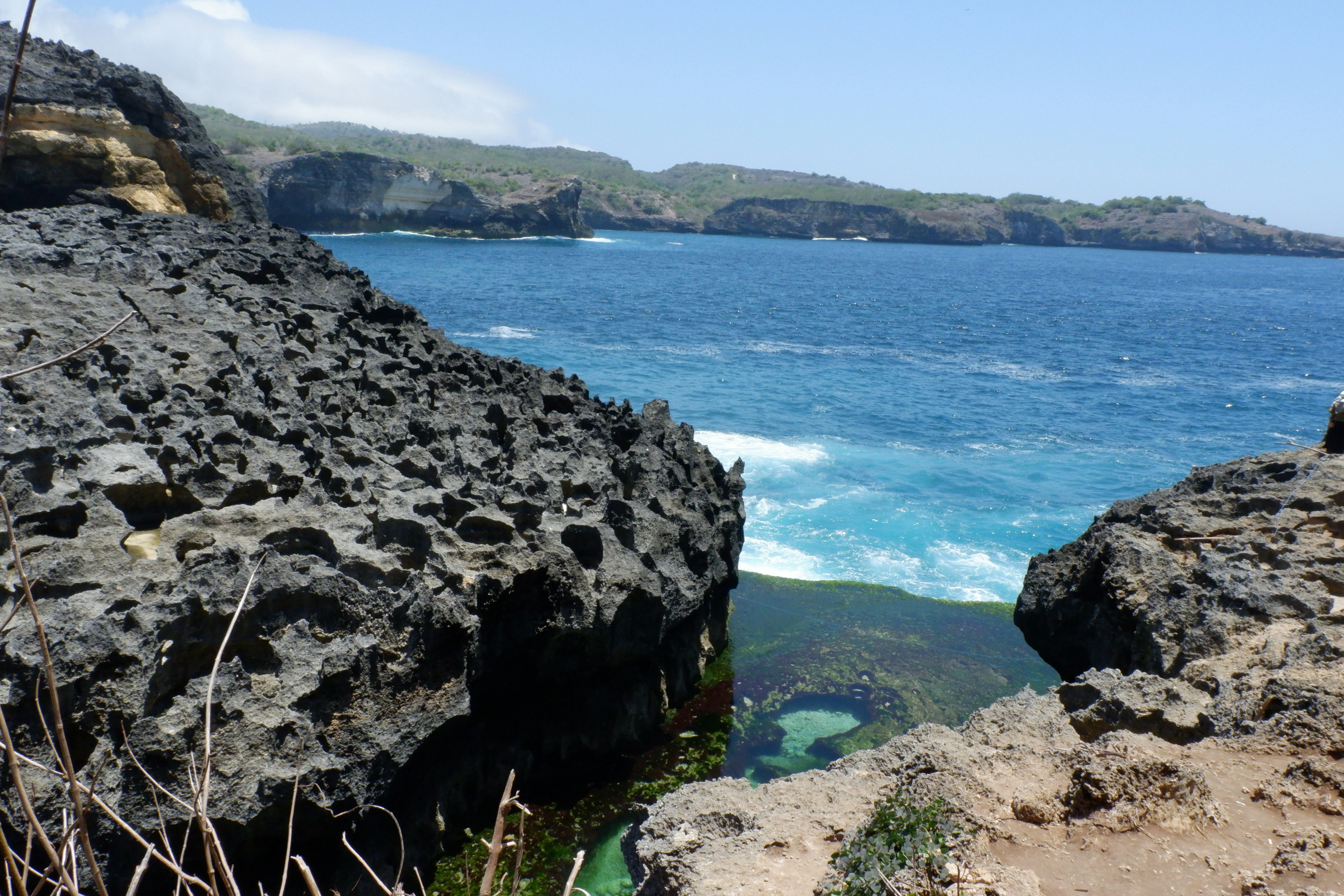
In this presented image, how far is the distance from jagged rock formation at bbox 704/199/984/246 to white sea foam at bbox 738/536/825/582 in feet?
387

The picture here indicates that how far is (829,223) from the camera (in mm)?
133000

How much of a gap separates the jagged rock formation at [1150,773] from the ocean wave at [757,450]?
12964 mm

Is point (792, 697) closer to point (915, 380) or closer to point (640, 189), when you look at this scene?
point (915, 380)

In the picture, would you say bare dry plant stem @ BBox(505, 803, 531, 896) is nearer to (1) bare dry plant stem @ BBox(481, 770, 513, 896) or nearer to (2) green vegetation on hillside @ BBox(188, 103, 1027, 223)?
(1) bare dry plant stem @ BBox(481, 770, 513, 896)

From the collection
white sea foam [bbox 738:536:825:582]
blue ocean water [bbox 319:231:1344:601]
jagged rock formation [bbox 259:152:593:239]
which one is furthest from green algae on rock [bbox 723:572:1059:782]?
jagged rock formation [bbox 259:152:593:239]

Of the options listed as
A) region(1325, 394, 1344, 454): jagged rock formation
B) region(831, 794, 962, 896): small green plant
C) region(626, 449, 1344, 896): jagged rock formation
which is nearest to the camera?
region(831, 794, 962, 896): small green plant

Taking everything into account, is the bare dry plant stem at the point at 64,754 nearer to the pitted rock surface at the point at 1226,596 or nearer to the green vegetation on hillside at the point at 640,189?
the pitted rock surface at the point at 1226,596

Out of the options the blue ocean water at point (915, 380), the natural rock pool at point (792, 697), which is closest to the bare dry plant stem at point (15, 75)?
the natural rock pool at point (792, 697)

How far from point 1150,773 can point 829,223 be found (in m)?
133

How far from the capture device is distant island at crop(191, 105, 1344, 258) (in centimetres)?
10012

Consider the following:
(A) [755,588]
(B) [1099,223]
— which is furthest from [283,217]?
(B) [1099,223]

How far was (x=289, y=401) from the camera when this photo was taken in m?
9.49

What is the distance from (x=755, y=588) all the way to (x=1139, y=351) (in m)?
34.5

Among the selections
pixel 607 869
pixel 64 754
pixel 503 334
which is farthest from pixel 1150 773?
pixel 503 334
